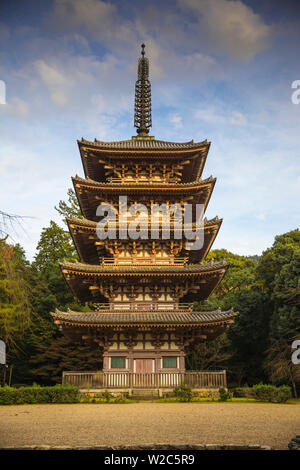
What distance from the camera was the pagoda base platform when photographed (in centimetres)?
2184

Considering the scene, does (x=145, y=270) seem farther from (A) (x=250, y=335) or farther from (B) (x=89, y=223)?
(A) (x=250, y=335)

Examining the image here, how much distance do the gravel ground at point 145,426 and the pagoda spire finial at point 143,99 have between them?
75.9ft

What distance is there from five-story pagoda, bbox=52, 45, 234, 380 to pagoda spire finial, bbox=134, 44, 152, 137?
6085 millimetres

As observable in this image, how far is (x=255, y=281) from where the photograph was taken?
39.8m

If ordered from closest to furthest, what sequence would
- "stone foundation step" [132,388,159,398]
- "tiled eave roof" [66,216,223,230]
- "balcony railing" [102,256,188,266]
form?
"stone foundation step" [132,388,159,398], "tiled eave roof" [66,216,223,230], "balcony railing" [102,256,188,266]

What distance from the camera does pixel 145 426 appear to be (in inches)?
482

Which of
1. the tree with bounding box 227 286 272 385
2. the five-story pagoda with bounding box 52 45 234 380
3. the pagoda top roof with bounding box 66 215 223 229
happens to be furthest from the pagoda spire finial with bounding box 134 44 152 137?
the tree with bounding box 227 286 272 385

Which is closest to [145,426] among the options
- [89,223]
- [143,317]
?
[143,317]

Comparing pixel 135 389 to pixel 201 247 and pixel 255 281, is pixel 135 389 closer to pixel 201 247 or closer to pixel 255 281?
pixel 201 247

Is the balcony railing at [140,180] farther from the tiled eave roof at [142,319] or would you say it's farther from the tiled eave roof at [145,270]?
the tiled eave roof at [142,319]

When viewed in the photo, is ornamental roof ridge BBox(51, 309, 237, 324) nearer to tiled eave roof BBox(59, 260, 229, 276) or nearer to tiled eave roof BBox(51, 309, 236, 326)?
tiled eave roof BBox(51, 309, 236, 326)

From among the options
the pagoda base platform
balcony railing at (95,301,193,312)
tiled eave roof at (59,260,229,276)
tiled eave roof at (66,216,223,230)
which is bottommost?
the pagoda base platform
